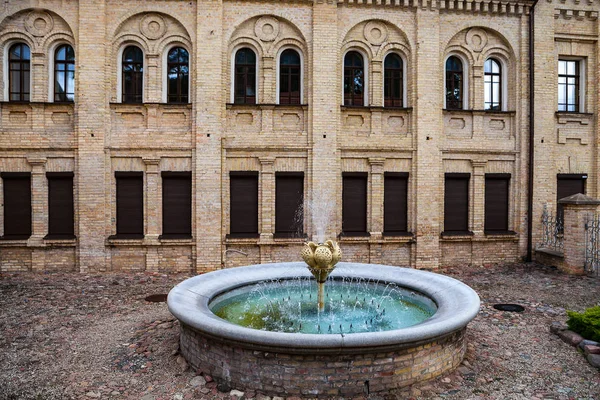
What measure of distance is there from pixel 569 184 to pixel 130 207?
47.9ft

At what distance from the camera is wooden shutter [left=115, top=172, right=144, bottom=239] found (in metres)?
12.4

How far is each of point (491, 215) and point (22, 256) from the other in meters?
14.8

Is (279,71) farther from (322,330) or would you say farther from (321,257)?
(322,330)

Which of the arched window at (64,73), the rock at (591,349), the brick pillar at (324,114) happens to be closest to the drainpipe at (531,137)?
the brick pillar at (324,114)

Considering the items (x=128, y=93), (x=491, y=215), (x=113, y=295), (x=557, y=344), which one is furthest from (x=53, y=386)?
(x=491, y=215)

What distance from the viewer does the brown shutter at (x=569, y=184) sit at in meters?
13.9

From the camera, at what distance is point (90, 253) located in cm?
1209

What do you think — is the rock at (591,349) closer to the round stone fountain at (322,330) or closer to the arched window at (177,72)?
the round stone fountain at (322,330)

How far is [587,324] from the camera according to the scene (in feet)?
21.4

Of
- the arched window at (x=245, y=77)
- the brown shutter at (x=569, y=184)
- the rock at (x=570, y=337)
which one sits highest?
the arched window at (x=245, y=77)

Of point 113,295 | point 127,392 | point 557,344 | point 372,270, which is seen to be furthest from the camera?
point 113,295

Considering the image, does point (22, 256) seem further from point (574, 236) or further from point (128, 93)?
point (574, 236)

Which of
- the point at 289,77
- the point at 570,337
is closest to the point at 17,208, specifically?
the point at 289,77

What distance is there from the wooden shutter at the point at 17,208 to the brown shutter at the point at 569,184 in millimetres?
17129
